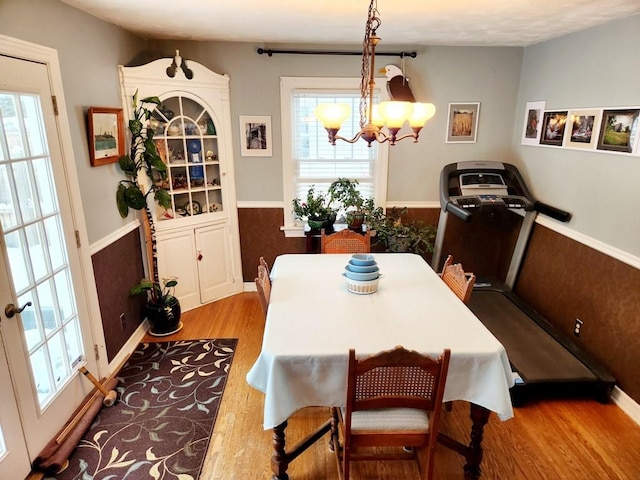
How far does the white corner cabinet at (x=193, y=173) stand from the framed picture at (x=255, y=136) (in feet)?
0.47

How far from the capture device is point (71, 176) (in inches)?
97.3


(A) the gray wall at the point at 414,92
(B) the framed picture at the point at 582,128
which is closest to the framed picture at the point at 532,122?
(A) the gray wall at the point at 414,92

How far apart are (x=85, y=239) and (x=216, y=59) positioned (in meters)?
2.13

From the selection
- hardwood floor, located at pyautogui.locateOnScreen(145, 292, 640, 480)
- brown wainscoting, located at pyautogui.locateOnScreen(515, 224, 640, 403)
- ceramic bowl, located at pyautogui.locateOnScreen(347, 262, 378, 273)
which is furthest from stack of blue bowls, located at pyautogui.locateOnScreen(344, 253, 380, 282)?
brown wainscoting, located at pyautogui.locateOnScreen(515, 224, 640, 403)

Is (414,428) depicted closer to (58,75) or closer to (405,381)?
(405,381)

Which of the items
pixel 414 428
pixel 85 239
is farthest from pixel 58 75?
pixel 414 428

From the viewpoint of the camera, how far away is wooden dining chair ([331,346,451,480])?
5.22 ft

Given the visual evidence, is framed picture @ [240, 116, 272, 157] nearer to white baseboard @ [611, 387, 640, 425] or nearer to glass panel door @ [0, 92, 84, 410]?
glass panel door @ [0, 92, 84, 410]

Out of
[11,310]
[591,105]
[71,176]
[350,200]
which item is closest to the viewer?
[11,310]

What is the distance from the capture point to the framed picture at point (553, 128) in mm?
3377

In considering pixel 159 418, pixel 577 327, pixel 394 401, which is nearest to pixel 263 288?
pixel 394 401

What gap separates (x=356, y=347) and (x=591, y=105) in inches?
106

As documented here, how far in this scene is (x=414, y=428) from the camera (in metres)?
1.79

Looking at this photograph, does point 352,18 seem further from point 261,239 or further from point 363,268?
point 261,239
